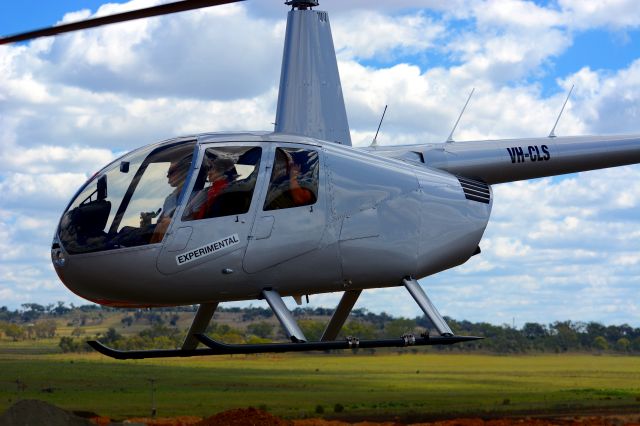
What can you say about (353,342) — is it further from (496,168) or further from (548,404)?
(548,404)

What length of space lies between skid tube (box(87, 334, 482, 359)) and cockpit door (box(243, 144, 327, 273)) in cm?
103

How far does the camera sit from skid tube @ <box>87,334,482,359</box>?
47.4ft

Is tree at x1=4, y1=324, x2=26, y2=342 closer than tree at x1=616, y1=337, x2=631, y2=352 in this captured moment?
No

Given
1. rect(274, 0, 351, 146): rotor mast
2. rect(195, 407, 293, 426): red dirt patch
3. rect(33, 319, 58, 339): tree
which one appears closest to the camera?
rect(274, 0, 351, 146): rotor mast

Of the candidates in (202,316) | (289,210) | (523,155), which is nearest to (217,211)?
(289,210)

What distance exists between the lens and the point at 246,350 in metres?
14.6

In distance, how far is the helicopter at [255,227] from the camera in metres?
14.1

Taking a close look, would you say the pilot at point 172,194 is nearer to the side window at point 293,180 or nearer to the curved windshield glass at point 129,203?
the curved windshield glass at point 129,203

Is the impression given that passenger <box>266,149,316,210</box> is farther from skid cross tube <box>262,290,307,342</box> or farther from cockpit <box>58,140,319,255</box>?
skid cross tube <box>262,290,307,342</box>

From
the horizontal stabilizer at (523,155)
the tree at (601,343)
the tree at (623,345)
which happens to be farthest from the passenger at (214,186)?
the tree at (623,345)

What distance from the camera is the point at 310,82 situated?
17.7 m

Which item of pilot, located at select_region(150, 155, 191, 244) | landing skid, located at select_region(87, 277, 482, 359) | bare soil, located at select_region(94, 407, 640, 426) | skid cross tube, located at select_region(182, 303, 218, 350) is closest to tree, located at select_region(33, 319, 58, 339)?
bare soil, located at select_region(94, 407, 640, 426)

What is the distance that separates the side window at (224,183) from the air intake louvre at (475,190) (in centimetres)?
392

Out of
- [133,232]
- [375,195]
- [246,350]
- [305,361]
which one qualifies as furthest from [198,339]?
[305,361]
